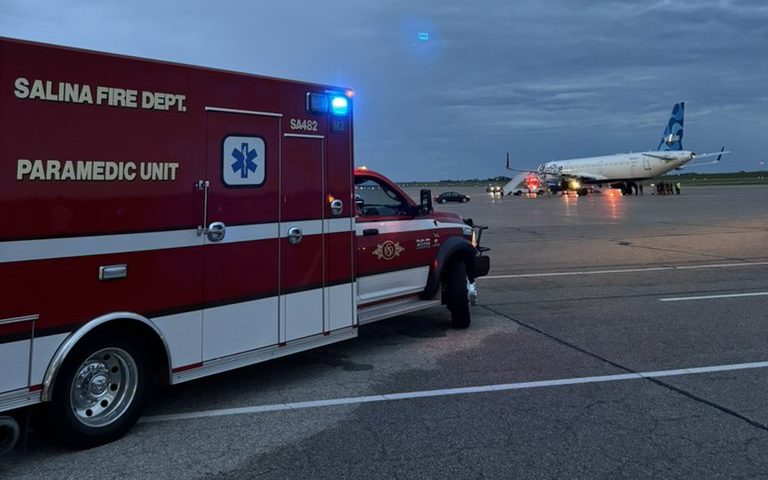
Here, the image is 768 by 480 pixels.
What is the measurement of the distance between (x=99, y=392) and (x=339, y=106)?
10.4ft

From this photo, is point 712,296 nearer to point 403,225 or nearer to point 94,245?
point 403,225

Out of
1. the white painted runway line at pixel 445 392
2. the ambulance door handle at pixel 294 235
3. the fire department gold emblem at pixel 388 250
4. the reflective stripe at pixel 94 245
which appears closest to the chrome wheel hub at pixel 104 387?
the white painted runway line at pixel 445 392

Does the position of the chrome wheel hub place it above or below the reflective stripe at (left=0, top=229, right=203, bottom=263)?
below

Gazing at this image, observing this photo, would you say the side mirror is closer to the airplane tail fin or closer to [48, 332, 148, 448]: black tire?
[48, 332, 148, 448]: black tire

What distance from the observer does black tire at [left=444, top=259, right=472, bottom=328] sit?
7328 millimetres

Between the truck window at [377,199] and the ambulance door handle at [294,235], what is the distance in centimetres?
161

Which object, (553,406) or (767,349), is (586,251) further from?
(553,406)

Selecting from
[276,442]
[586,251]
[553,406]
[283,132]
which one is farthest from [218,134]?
[586,251]

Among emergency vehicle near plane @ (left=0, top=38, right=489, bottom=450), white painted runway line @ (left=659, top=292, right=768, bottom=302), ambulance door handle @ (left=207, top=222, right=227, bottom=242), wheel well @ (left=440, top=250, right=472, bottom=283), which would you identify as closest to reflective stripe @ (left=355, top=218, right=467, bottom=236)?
wheel well @ (left=440, top=250, right=472, bottom=283)

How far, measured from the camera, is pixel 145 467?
377 cm

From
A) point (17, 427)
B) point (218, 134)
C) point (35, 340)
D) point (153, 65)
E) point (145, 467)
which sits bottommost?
point (145, 467)

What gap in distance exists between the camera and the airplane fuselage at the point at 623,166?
64625mm

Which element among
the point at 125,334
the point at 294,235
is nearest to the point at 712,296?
the point at 294,235

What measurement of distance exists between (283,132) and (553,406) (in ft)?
10.5
